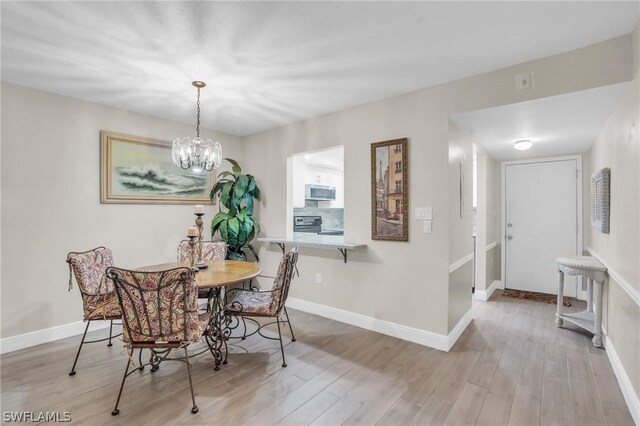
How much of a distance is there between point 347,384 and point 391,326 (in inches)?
39.3

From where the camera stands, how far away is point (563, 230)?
433cm

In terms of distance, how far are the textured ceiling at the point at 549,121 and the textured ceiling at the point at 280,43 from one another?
35 cm

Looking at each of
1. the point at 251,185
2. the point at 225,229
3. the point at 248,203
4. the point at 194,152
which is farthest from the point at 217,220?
the point at 194,152

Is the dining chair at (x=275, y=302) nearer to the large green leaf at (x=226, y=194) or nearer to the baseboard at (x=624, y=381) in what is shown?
the large green leaf at (x=226, y=194)

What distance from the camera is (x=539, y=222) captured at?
177 inches

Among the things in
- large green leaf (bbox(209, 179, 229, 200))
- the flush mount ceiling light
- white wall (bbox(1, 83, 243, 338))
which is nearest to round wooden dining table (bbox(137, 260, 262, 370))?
white wall (bbox(1, 83, 243, 338))

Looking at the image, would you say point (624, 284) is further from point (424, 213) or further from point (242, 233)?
point (242, 233)

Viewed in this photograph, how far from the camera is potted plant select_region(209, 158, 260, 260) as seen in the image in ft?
12.5

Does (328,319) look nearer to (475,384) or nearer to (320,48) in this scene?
(475,384)

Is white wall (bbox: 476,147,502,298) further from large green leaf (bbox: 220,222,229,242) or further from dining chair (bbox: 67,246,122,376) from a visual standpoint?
dining chair (bbox: 67,246,122,376)

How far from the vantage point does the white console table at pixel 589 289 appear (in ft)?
Result: 9.04

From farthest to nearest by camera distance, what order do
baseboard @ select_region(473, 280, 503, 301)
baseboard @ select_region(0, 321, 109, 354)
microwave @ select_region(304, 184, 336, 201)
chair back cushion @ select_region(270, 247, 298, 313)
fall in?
microwave @ select_region(304, 184, 336, 201)
baseboard @ select_region(473, 280, 503, 301)
baseboard @ select_region(0, 321, 109, 354)
chair back cushion @ select_region(270, 247, 298, 313)

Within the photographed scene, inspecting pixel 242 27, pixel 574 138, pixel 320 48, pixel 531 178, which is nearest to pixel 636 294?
pixel 574 138

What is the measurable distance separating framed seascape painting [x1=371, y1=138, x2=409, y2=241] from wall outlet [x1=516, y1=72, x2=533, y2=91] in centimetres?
97
